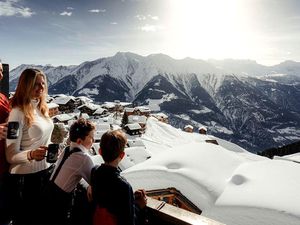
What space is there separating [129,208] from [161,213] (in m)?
0.57

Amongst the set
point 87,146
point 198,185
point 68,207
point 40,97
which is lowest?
point 198,185

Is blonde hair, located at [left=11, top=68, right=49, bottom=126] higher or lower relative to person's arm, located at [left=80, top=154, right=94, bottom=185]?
higher

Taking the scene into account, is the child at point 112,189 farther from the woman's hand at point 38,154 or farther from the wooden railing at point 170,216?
the woman's hand at point 38,154

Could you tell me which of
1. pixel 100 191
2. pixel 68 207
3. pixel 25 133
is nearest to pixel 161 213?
pixel 100 191

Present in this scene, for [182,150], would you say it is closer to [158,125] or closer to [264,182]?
[264,182]

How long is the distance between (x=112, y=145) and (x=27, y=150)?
1.31 meters

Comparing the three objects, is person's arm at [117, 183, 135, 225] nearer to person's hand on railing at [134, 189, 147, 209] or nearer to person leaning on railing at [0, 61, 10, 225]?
person's hand on railing at [134, 189, 147, 209]

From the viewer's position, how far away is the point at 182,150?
11281 mm

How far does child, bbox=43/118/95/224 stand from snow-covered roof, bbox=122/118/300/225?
4949 mm

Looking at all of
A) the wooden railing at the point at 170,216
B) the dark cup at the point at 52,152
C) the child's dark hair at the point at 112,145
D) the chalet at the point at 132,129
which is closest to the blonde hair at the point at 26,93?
the dark cup at the point at 52,152

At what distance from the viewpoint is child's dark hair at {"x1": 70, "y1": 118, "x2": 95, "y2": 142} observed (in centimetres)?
355

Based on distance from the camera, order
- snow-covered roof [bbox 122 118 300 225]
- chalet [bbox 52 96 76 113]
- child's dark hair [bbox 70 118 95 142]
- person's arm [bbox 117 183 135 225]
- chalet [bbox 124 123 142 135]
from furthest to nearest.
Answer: chalet [bbox 52 96 76 113]
chalet [bbox 124 123 142 135]
snow-covered roof [bbox 122 118 300 225]
child's dark hair [bbox 70 118 95 142]
person's arm [bbox 117 183 135 225]

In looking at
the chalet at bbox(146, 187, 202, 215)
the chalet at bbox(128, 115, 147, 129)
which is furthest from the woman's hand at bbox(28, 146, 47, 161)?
the chalet at bbox(128, 115, 147, 129)

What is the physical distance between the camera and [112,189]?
3043 millimetres
